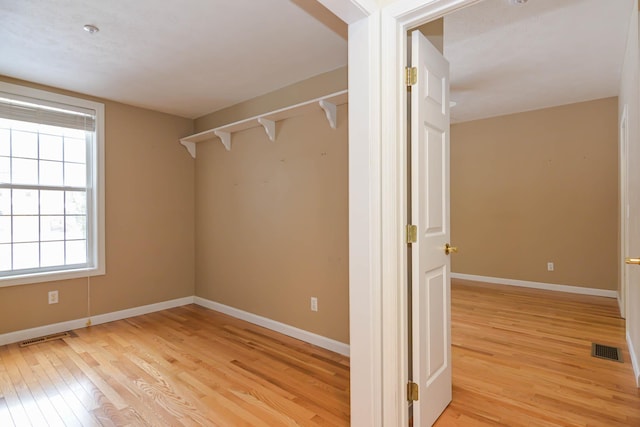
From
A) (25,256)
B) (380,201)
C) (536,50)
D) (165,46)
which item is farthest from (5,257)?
(536,50)

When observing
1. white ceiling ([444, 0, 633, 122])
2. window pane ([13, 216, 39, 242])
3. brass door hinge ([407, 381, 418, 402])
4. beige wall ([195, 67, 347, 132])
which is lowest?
brass door hinge ([407, 381, 418, 402])

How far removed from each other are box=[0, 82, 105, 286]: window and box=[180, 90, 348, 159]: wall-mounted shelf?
1034mm

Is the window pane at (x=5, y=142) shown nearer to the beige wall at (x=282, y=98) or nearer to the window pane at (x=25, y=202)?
the window pane at (x=25, y=202)

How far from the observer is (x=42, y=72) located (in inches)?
118

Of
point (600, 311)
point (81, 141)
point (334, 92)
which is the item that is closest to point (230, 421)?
point (334, 92)

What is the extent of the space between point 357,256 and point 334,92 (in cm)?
180

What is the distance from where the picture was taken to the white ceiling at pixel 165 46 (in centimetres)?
212

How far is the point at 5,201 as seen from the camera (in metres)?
3.14

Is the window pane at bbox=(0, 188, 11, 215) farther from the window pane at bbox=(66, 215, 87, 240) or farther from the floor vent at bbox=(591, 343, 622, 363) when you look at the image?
the floor vent at bbox=(591, 343, 622, 363)

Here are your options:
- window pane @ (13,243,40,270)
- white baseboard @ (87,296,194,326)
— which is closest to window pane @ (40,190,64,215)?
window pane @ (13,243,40,270)

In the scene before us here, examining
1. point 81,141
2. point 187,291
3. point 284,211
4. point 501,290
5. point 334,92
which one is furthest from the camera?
point 501,290

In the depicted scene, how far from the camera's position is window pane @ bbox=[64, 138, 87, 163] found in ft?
11.6

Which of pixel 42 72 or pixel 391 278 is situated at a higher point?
pixel 42 72

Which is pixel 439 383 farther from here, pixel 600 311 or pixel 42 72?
pixel 42 72
